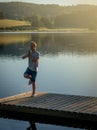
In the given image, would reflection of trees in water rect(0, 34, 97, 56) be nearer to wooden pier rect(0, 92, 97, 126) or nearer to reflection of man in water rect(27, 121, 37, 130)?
wooden pier rect(0, 92, 97, 126)

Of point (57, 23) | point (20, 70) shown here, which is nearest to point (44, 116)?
point (20, 70)

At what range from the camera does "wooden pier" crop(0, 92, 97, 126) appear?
14.9m

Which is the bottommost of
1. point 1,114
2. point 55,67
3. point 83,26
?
point 83,26

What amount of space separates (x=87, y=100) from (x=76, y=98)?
56 cm

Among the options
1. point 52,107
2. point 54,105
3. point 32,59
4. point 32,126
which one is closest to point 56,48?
point 32,59

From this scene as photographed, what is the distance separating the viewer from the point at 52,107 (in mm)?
15648

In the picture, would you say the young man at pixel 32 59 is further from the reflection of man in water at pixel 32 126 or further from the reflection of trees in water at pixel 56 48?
the reflection of trees in water at pixel 56 48

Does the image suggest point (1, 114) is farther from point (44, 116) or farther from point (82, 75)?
point (82, 75)

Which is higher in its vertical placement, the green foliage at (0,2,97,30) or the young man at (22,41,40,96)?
the young man at (22,41,40,96)

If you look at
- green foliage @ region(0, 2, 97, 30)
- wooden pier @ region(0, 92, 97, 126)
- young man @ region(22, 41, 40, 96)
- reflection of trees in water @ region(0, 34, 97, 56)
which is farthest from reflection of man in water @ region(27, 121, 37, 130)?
green foliage @ region(0, 2, 97, 30)

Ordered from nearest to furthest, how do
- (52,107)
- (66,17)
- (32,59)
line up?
(52,107), (32,59), (66,17)

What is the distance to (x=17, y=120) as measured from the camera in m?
15.9

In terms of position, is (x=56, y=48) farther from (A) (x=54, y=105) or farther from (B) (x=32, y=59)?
(A) (x=54, y=105)

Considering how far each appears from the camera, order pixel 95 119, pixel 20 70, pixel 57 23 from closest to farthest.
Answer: pixel 95 119, pixel 20 70, pixel 57 23
